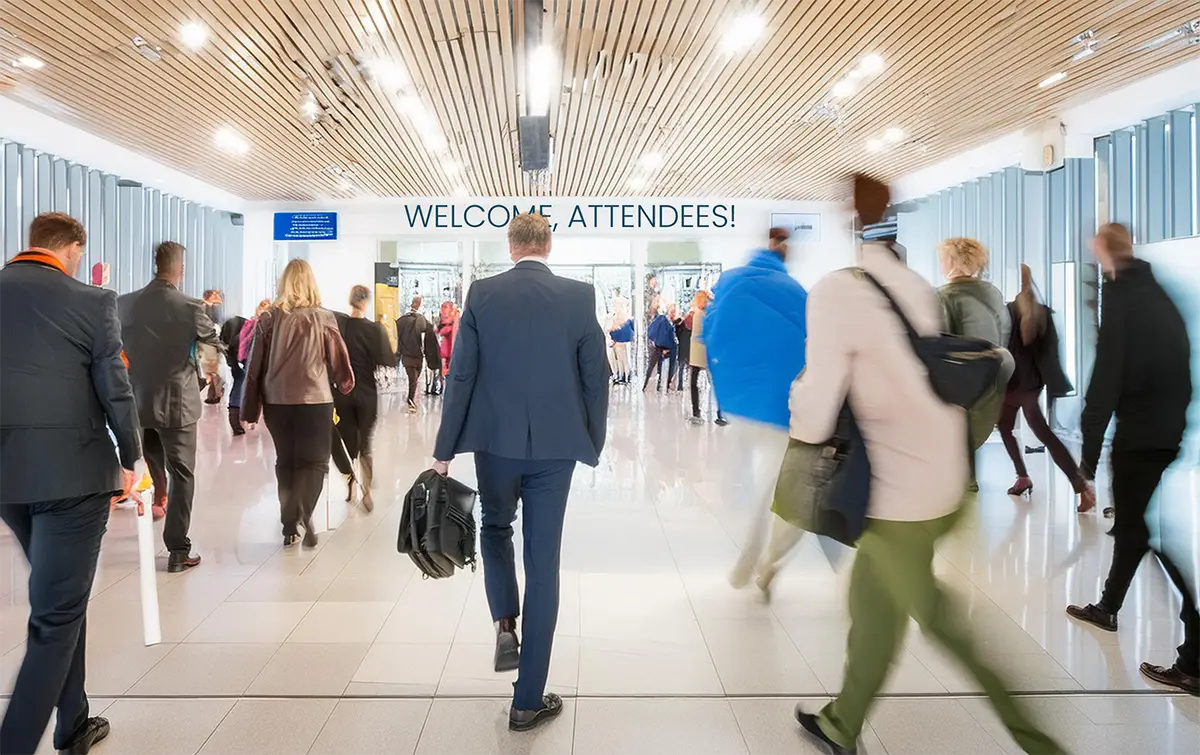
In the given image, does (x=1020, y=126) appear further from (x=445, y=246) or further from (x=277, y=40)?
(x=445, y=246)

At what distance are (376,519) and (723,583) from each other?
2401 millimetres

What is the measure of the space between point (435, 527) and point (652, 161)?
10433mm

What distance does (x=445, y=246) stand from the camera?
56.5 feet

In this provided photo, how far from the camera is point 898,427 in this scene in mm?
1923

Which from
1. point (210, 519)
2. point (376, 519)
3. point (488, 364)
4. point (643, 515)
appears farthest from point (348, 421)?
point (488, 364)

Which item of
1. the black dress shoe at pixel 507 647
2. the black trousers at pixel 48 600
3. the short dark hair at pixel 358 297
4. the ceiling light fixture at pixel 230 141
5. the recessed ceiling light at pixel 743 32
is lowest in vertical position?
the black dress shoe at pixel 507 647

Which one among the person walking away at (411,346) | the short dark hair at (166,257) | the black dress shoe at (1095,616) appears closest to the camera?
the black dress shoe at (1095,616)

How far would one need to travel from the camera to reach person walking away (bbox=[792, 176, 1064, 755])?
1.90 m

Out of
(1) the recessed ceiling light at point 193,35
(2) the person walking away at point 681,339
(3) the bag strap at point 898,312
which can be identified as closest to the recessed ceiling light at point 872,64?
(1) the recessed ceiling light at point 193,35

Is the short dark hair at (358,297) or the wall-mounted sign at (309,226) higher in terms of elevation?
the wall-mounted sign at (309,226)

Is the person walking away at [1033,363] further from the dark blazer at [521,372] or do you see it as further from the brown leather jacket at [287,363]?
the brown leather jacket at [287,363]

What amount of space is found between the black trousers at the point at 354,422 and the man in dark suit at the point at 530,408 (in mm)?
3053

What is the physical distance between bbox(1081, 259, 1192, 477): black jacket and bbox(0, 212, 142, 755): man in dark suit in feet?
10.4

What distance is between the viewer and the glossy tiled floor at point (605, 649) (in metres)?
2.40
